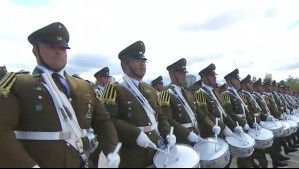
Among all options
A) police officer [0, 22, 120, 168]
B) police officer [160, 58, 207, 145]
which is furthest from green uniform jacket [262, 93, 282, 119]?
police officer [0, 22, 120, 168]

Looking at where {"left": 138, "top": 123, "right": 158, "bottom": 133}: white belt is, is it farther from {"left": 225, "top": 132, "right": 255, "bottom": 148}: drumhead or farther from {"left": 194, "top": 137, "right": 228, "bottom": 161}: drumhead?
{"left": 225, "top": 132, "right": 255, "bottom": 148}: drumhead

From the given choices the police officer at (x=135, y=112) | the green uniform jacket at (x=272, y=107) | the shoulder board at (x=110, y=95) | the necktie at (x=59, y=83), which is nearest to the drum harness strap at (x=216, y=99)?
the police officer at (x=135, y=112)

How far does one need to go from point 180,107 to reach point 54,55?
2.55 metres

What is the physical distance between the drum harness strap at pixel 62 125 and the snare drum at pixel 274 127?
19.9ft

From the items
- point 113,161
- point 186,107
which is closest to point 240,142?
point 186,107

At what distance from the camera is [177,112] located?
552cm

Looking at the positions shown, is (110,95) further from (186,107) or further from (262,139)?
(262,139)

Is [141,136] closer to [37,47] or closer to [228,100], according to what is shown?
[37,47]

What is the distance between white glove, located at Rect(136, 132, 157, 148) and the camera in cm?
398

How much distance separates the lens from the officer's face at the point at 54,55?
11.0ft

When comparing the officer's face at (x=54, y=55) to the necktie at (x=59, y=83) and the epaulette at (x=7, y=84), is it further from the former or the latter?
the epaulette at (x=7, y=84)

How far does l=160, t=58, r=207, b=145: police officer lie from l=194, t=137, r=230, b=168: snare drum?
0.18 meters

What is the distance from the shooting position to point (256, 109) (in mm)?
9008

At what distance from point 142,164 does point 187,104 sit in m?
1.65
